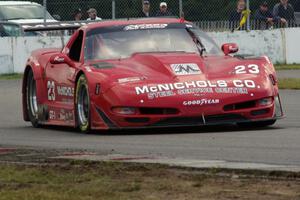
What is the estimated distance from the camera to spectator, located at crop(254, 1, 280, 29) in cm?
2866

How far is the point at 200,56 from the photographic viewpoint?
13.2m

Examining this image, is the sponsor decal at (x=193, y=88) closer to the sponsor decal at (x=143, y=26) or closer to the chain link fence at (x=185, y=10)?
the sponsor decal at (x=143, y=26)

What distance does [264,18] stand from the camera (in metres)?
28.8

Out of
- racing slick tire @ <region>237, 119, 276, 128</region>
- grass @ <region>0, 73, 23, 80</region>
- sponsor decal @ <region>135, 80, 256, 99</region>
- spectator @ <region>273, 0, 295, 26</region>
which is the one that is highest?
sponsor decal @ <region>135, 80, 256, 99</region>

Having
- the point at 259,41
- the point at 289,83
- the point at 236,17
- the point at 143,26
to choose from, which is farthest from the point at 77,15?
the point at 143,26

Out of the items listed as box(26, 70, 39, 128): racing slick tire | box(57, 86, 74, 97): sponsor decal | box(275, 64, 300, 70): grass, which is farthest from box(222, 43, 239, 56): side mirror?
box(275, 64, 300, 70): grass

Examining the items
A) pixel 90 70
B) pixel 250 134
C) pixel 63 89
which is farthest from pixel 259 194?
pixel 63 89

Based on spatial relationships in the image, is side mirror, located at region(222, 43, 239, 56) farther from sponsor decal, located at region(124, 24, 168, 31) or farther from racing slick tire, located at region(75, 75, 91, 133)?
racing slick tire, located at region(75, 75, 91, 133)

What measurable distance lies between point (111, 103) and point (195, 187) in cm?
524

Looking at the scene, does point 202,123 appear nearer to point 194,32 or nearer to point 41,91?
point 194,32

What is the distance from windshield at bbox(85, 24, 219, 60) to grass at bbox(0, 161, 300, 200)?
4904mm

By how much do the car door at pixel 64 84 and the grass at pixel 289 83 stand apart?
7141mm

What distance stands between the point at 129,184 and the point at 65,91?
6291mm

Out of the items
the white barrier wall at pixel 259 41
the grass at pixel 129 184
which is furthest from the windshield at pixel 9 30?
the grass at pixel 129 184
